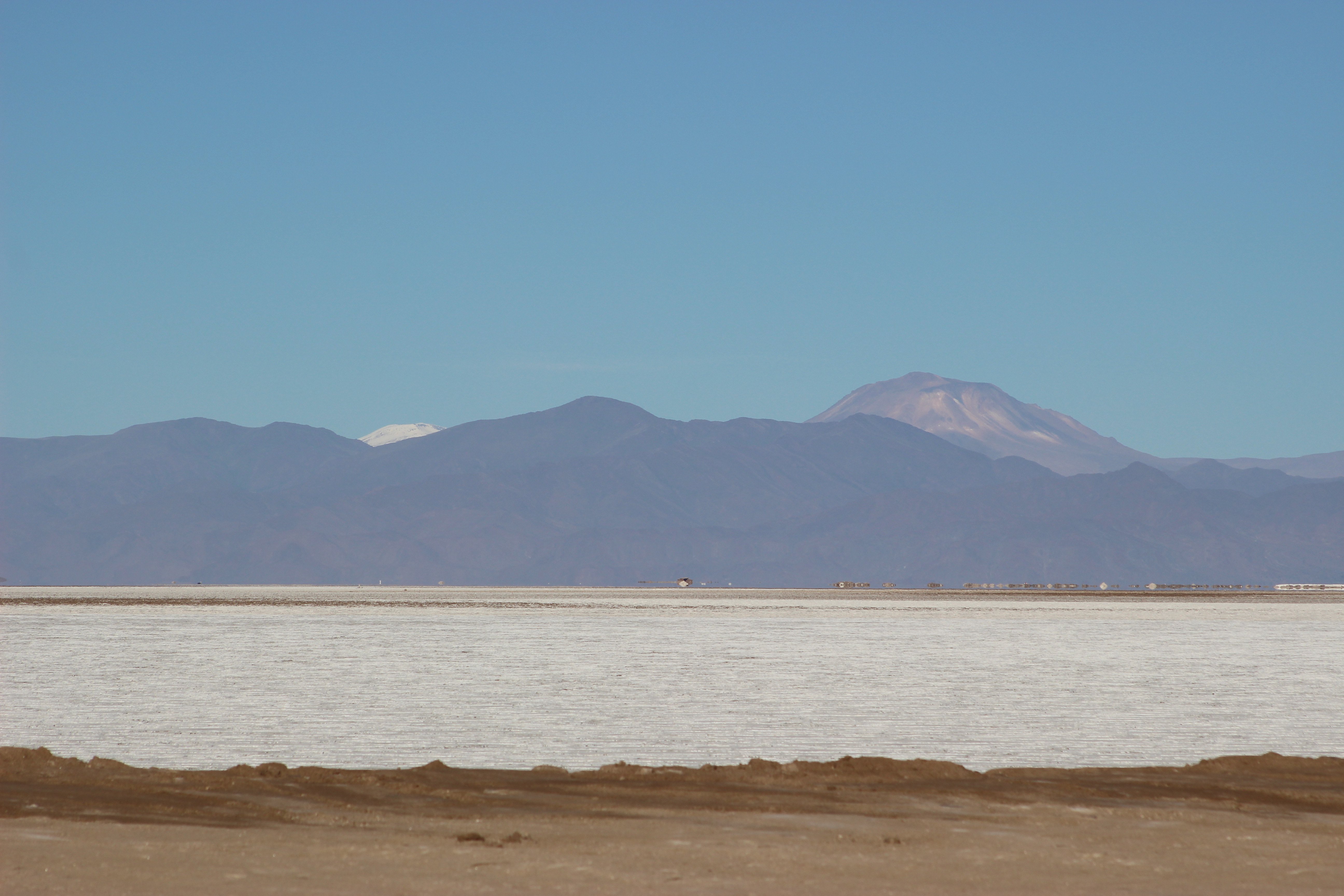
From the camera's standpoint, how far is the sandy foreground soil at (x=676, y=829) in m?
12.0

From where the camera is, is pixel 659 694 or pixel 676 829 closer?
pixel 676 829

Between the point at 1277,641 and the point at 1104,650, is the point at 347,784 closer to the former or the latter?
the point at 1104,650

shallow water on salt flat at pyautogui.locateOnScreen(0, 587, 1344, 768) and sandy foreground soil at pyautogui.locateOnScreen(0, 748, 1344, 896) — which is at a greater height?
shallow water on salt flat at pyautogui.locateOnScreen(0, 587, 1344, 768)

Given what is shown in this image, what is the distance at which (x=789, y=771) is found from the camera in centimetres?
1830

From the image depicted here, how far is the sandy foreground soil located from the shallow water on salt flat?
192 centimetres

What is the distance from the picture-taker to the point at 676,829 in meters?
14.4

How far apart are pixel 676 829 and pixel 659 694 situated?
15740mm

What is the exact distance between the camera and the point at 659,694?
30.1m

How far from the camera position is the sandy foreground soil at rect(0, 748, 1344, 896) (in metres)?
12.0

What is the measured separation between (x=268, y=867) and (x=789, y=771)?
299 inches

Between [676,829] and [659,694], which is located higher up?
[659,694]

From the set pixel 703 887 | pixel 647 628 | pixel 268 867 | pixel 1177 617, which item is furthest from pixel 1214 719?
pixel 1177 617

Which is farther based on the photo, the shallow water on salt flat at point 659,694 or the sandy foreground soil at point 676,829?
the shallow water on salt flat at point 659,694

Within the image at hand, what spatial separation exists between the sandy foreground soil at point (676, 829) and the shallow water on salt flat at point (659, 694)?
192 cm
